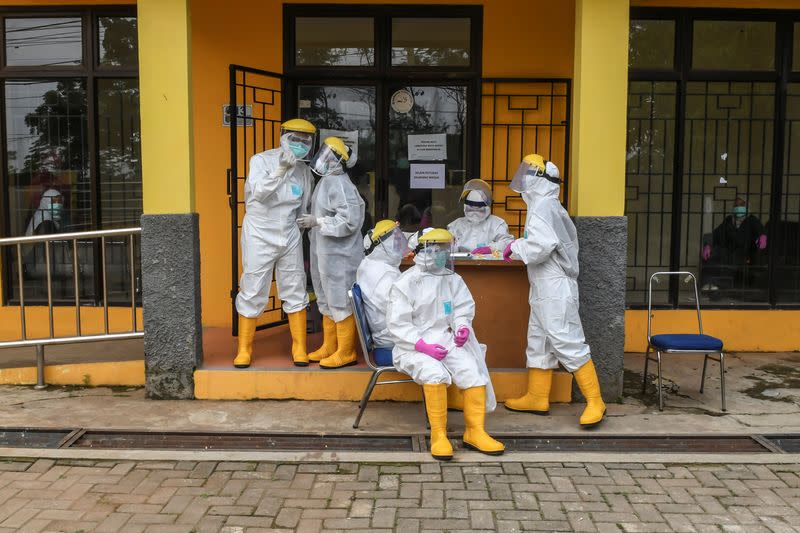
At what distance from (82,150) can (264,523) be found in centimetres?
502

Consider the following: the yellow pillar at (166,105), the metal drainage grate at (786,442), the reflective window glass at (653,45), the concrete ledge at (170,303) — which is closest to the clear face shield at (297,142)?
the yellow pillar at (166,105)

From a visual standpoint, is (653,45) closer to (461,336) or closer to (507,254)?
(507,254)

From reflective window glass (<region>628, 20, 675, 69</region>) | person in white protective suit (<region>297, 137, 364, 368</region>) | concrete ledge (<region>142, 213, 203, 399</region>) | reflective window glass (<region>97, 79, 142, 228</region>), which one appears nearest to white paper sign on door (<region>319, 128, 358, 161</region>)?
person in white protective suit (<region>297, 137, 364, 368</region>)

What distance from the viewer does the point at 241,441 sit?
4.89 metres

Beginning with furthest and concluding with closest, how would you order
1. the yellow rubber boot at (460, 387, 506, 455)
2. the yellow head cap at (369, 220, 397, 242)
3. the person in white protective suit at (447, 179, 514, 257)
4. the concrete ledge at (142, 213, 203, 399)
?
1. the person in white protective suit at (447, 179, 514, 257)
2. the concrete ledge at (142, 213, 203, 399)
3. the yellow head cap at (369, 220, 397, 242)
4. the yellow rubber boot at (460, 387, 506, 455)

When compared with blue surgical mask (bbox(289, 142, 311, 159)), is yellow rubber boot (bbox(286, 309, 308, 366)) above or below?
below

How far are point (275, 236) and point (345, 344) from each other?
1.02 m

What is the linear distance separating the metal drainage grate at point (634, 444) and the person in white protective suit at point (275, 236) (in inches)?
74.7

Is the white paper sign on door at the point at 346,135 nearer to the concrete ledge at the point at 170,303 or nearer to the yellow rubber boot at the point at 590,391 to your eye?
the concrete ledge at the point at 170,303

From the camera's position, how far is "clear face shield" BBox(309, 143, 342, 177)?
5.84 metres

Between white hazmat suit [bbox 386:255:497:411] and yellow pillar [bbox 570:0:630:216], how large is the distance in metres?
1.53

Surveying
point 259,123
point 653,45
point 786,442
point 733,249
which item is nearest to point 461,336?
point 786,442

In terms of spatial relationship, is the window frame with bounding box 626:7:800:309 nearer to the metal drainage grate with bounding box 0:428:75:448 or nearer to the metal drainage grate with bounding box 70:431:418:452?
the metal drainage grate with bounding box 70:431:418:452

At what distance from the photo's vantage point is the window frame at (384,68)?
23.9ft
